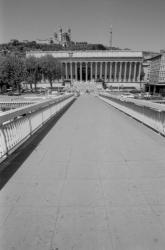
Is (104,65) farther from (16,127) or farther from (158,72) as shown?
(16,127)

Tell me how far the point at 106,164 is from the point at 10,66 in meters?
42.4

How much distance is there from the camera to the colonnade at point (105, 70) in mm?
104250

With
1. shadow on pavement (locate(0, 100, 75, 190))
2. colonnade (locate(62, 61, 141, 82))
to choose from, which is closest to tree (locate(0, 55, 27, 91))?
shadow on pavement (locate(0, 100, 75, 190))

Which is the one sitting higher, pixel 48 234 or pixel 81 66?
pixel 81 66

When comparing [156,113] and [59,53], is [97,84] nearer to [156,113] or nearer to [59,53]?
[59,53]

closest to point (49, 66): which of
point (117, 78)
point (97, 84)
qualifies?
point (97, 84)

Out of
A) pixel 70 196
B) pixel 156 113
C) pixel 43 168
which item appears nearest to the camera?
pixel 70 196

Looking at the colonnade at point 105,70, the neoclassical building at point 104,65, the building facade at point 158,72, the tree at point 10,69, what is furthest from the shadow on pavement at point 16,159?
the colonnade at point 105,70

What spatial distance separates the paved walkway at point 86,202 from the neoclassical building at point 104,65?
334ft

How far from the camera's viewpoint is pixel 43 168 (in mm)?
4055

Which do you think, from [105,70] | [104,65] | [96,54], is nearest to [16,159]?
[105,70]

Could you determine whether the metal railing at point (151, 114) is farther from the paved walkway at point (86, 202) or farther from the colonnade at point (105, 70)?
the colonnade at point (105, 70)

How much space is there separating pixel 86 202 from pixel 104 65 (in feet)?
354

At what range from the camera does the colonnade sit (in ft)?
342
